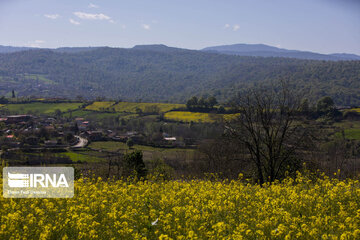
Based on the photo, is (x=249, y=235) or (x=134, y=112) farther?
(x=134, y=112)

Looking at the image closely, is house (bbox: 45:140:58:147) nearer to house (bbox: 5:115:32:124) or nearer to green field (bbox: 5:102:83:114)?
house (bbox: 5:115:32:124)

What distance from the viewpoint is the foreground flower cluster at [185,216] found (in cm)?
630

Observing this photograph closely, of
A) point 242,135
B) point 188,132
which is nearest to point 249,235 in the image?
point 242,135

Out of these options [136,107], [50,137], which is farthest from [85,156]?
[136,107]

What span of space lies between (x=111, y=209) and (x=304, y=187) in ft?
21.0

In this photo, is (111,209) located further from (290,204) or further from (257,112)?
(257,112)

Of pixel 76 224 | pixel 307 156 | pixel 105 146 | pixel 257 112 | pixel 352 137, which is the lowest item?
pixel 105 146

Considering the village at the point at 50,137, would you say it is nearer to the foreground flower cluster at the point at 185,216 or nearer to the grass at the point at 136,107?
the grass at the point at 136,107

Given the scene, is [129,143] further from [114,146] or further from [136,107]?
[136,107]

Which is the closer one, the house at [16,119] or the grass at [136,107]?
the house at [16,119]

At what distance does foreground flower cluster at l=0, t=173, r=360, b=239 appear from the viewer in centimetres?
630

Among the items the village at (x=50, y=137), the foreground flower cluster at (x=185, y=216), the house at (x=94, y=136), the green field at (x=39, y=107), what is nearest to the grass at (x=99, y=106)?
the green field at (x=39, y=107)

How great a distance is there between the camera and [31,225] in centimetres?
679

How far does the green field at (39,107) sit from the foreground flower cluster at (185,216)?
11805cm
